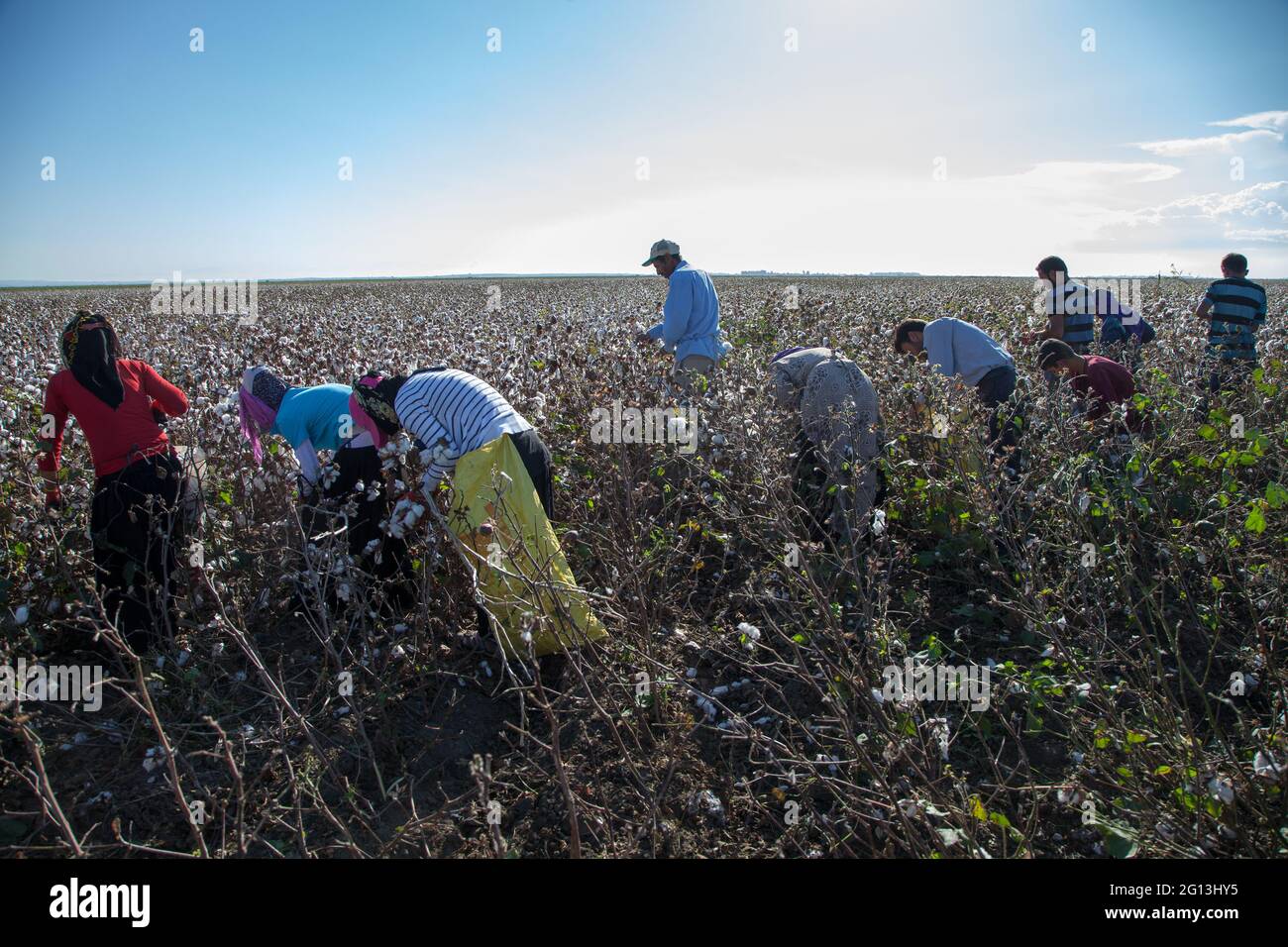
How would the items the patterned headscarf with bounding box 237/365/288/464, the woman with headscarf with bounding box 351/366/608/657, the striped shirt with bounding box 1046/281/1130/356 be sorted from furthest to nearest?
the striped shirt with bounding box 1046/281/1130/356, the patterned headscarf with bounding box 237/365/288/464, the woman with headscarf with bounding box 351/366/608/657

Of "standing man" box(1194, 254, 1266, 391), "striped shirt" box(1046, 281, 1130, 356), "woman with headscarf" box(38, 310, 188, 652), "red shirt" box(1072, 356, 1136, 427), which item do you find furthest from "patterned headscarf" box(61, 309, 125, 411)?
"standing man" box(1194, 254, 1266, 391)

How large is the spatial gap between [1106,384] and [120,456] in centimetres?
505

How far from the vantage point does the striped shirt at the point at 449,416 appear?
132 inches

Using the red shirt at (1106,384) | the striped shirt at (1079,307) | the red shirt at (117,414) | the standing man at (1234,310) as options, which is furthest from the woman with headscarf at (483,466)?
the standing man at (1234,310)

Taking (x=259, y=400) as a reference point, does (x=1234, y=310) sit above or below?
above

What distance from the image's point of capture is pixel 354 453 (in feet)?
11.8

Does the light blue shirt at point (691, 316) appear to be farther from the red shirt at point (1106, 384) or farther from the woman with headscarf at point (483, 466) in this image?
the red shirt at point (1106, 384)

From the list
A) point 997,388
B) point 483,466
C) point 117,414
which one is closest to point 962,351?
point 997,388

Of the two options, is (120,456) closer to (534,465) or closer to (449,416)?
(449,416)

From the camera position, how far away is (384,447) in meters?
3.49

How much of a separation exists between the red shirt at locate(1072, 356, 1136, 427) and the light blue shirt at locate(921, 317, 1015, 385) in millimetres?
418

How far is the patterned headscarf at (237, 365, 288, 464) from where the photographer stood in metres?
4.04

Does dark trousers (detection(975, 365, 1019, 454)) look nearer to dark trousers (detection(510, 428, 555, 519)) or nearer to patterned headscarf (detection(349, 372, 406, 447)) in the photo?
dark trousers (detection(510, 428, 555, 519))

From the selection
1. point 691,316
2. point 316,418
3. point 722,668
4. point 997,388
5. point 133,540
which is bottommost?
point 722,668
